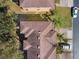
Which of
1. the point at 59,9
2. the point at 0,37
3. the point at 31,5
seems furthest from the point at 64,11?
the point at 0,37

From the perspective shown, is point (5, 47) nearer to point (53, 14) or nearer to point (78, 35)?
point (53, 14)

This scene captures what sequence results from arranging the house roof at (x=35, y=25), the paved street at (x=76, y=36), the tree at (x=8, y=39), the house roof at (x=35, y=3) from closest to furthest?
the tree at (x=8, y=39)
the house roof at (x=35, y=3)
the house roof at (x=35, y=25)
the paved street at (x=76, y=36)

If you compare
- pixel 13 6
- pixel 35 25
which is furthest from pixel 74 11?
pixel 13 6

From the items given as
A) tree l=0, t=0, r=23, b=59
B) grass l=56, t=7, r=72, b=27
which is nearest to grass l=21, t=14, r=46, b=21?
tree l=0, t=0, r=23, b=59

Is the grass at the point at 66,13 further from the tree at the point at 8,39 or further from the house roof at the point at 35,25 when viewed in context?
the tree at the point at 8,39

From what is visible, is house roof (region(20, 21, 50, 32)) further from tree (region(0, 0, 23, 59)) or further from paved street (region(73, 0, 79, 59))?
paved street (region(73, 0, 79, 59))

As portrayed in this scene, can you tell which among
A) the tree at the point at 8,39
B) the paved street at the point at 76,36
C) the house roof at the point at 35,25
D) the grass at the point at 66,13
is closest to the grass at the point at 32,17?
the house roof at the point at 35,25
